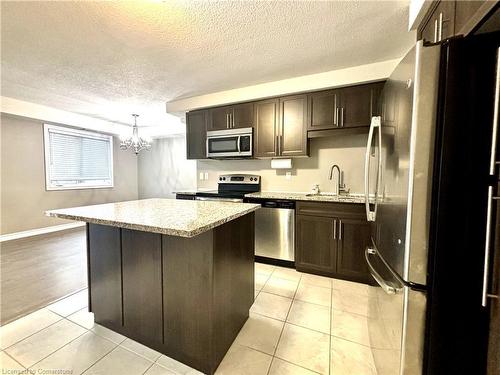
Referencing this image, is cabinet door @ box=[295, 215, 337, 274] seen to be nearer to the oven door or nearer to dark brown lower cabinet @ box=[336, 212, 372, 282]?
dark brown lower cabinet @ box=[336, 212, 372, 282]

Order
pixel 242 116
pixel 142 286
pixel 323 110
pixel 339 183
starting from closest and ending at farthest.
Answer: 1. pixel 142 286
2. pixel 323 110
3. pixel 339 183
4. pixel 242 116

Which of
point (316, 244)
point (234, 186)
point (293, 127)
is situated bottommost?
point (316, 244)

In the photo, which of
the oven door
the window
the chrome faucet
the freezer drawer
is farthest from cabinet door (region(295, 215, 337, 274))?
the window

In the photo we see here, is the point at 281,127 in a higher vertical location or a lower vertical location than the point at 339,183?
higher

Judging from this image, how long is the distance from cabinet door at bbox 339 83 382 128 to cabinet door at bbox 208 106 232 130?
162 centimetres

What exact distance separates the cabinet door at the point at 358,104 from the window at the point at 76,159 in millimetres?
5405

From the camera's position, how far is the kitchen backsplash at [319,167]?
297 cm

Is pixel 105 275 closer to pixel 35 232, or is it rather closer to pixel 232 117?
pixel 232 117

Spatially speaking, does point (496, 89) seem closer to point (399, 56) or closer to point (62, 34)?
point (399, 56)

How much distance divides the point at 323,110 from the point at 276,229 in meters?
1.64

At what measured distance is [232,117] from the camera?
3.34 metres

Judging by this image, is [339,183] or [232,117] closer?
[339,183]

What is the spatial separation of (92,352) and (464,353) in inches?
83.3

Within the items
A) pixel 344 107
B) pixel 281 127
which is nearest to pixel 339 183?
pixel 344 107
